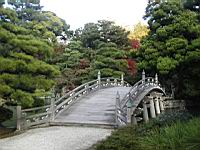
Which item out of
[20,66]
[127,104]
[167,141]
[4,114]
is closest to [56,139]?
[20,66]

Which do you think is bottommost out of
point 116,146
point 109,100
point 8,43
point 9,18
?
point 116,146

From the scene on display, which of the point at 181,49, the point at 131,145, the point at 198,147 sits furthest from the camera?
the point at 181,49

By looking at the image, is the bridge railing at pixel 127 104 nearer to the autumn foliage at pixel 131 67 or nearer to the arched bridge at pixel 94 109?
the arched bridge at pixel 94 109

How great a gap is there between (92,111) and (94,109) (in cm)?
56

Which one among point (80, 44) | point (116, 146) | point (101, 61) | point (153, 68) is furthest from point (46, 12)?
point (116, 146)

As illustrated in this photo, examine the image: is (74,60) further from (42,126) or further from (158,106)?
(42,126)

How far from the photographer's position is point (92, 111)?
729 inches

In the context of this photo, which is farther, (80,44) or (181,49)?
(80,44)

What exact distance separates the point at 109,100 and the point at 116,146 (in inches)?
544

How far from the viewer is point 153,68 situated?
27219 mm

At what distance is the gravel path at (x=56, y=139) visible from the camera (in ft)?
35.2

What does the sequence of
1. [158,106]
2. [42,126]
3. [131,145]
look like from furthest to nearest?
[158,106] → [42,126] → [131,145]

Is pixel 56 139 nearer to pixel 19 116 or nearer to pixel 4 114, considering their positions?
pixel 19 116

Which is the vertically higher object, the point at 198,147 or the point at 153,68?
the point at 153,68
